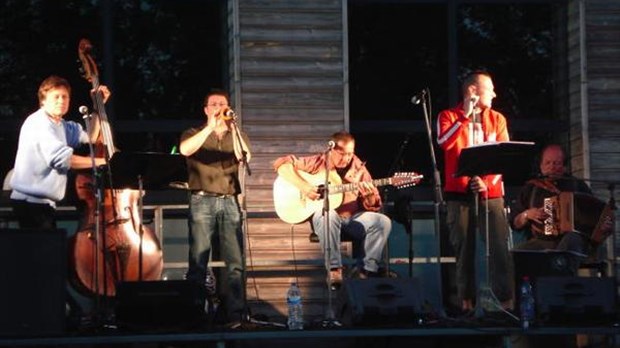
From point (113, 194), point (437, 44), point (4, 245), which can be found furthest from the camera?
point (437, 44)

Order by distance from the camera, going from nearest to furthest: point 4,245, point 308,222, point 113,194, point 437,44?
point 4,245 < point 113,194 < point 308,222 < point 437,44

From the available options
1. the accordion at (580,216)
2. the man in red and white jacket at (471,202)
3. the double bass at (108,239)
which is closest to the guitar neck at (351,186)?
the man in red and white jacket at (471,202)

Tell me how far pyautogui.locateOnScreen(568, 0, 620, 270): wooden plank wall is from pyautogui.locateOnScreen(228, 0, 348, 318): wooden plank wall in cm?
211

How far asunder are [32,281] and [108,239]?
837mm

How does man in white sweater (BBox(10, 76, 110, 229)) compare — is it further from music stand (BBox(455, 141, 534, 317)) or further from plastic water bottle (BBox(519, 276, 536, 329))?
plastic water bottle (BBox(519, 276, 536, 329))

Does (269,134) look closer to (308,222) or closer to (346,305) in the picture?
(308,222)

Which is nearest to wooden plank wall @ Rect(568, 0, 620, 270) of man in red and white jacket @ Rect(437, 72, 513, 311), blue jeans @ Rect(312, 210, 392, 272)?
man in red and white jacket @ Rect(437, 72, 513, 311)

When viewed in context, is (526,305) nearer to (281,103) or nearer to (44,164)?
(281,103)

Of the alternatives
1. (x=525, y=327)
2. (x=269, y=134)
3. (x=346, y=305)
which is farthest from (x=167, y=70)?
(x=525, y=327)

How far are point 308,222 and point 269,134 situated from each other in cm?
87

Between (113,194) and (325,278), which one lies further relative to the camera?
(325,278)

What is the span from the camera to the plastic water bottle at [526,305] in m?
10.8

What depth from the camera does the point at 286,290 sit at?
12680 millimetres

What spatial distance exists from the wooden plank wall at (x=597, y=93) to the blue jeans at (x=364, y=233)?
2348mm
